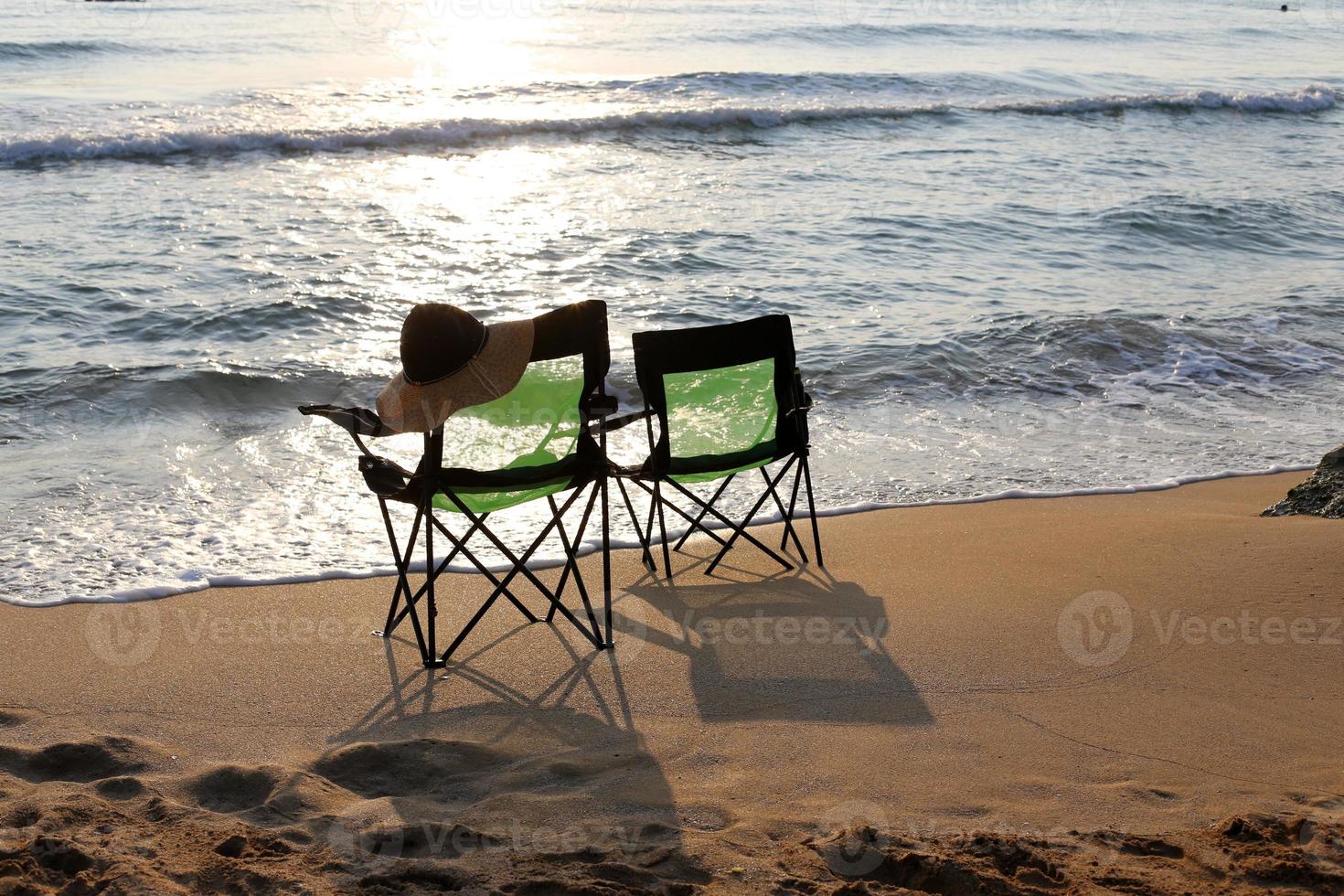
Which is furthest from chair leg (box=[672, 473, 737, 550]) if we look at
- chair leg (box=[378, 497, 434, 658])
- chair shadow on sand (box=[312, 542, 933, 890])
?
chair leg (box=[378, 497, 434, 658])

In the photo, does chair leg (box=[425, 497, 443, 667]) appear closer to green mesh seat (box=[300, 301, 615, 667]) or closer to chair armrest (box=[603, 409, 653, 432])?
green mesh seat (box=[300, 301, 615, 667])

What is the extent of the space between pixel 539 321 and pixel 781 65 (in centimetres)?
2161

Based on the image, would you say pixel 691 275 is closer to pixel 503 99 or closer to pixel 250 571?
pixel 250 571

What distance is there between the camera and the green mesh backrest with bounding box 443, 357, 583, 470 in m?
4.32

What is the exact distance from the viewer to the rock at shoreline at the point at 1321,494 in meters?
5.47

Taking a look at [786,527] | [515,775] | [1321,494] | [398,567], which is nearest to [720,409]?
[786,527]

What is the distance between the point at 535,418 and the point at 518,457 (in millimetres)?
173

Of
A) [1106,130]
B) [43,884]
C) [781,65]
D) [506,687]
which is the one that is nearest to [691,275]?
[506,687]

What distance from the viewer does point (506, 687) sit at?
3.97m
